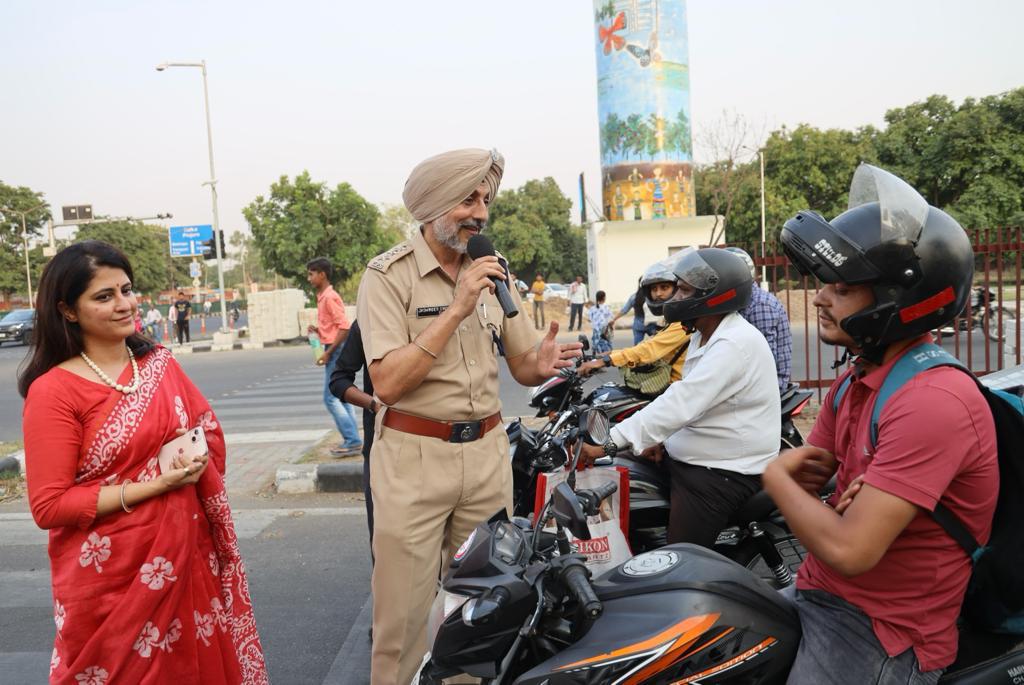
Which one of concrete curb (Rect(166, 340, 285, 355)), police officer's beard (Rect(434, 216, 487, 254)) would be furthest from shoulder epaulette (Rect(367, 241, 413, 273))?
concrete curb (Rect(166, 340, 285, 355))

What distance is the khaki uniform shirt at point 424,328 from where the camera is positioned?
2.63 metres

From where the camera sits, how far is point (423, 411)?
2.68 meters

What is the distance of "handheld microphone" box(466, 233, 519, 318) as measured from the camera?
8.43 feet

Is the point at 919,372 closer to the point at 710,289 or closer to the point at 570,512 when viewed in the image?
the point at 570,512

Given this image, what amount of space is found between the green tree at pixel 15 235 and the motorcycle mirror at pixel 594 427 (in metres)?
59.3

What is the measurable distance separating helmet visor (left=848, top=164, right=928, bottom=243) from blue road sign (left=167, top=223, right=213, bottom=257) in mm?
34115

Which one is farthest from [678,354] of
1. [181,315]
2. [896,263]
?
[181,315]

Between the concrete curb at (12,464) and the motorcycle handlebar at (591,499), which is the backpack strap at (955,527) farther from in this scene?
the concrete curb at (12,464)

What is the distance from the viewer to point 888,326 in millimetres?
1740

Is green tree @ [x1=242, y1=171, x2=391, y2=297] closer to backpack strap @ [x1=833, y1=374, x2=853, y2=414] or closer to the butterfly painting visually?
the butterfly painting

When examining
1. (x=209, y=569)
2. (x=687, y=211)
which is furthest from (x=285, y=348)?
(x=209, y=569)

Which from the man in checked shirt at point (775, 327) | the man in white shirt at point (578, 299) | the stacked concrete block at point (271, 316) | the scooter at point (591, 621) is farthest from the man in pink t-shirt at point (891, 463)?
the stacked concrete block at point (271, 316)

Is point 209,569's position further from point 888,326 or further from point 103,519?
point 888,326

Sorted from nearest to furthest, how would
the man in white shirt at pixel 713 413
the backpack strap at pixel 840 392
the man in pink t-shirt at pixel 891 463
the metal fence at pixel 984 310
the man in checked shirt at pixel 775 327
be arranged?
the man in pink t-shirt at pixel 891 463
the backpack strap at pixel 840 392
the man in white shirt at pixel 713 413
the man in checked shirt at pixel 775 327
the metal fence at pixel 984 310
